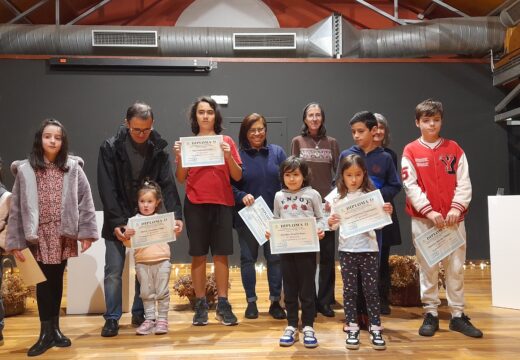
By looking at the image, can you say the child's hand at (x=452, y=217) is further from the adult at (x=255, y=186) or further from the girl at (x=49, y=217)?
the girl at (x=49, y=217)

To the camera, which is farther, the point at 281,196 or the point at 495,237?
the point at 495,237

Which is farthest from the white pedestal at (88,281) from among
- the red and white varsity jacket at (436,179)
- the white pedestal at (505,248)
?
the white pedestal at (505,248)

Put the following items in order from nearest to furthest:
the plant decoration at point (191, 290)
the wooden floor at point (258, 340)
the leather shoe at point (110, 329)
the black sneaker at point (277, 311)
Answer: the wooden floor at point (258, 340), the leather shoe at point (110, 329), the black sneaker at point (277, 311), the plant decoration at point (191, 290)

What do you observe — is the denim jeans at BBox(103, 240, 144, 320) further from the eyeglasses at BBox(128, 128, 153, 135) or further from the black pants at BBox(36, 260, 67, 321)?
the eyeglasses at BBox(128, 128, 153, 135)

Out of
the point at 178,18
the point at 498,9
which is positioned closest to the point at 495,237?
the point at 498,9

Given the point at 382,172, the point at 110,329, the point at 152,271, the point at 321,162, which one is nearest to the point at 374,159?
the point at 382,172

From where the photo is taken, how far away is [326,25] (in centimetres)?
599

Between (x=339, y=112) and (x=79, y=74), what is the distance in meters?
3.56

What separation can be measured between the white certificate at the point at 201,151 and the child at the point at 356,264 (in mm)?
832

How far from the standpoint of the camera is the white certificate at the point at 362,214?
8.42ft

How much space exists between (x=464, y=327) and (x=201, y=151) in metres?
1.97

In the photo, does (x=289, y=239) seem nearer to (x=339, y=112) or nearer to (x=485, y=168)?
(x=339, y=112)

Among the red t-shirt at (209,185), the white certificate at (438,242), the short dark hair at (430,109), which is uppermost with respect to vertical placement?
the short dark hair at (430,109)

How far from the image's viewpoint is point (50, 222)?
2.67 m
